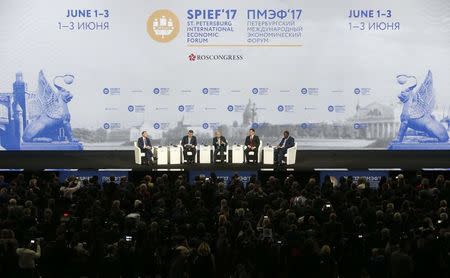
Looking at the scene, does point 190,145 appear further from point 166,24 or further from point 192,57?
point 166,24

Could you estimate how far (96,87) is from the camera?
87.9ft

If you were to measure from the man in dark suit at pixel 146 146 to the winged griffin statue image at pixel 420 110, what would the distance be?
824 centimetres

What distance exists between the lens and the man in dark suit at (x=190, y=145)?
80.8 ft

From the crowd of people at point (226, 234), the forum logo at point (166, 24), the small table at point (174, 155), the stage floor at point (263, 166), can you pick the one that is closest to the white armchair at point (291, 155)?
the stage floor at point (263, 166)

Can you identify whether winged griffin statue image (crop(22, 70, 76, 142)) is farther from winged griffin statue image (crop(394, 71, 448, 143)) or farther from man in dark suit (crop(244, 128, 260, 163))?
winged griffin statue image (crop(394, 71, 448, 143))

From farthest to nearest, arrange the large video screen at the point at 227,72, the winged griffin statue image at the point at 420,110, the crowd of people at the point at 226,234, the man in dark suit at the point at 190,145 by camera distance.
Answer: the winged griffin statue image at the point at 420,110 < the large video screen at the point at 227,72 < the man in dark suit at the point at 190,145 < the crowd of people at the point at 226,234

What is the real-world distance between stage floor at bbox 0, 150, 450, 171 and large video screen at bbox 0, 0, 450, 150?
37cm

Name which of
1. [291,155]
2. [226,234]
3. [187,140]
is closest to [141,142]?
[187,140]

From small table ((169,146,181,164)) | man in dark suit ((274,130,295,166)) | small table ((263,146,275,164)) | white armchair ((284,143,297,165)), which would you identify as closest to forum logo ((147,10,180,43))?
small table ((169,146,181,164))

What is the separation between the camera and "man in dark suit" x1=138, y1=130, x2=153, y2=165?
2464cm

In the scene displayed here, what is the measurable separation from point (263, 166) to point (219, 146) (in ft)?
4.90

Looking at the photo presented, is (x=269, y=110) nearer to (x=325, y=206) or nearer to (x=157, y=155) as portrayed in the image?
(x=157, y=155)

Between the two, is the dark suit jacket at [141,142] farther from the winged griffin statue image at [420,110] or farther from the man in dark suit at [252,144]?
the winged griffin statue image at [420,110]

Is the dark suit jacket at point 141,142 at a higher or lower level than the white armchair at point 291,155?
higher
